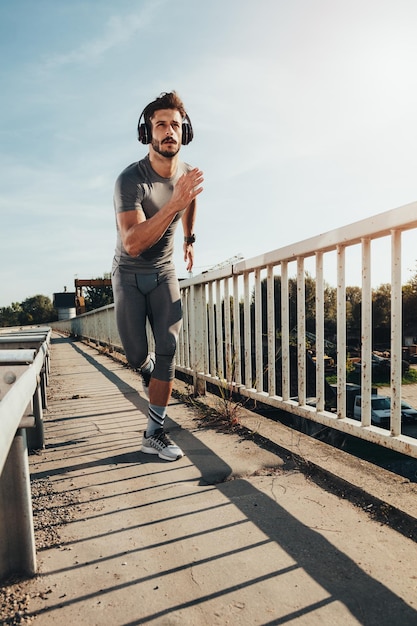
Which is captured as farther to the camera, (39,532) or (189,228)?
(189,228)

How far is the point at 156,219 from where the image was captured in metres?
2.21

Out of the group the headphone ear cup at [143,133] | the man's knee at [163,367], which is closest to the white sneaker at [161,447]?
the man's knee at [163,367]

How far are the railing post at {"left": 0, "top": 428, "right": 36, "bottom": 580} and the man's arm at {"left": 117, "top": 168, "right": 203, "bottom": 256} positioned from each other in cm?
121

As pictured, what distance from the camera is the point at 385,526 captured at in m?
1.54

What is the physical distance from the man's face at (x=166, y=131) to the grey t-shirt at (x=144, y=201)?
0.12m

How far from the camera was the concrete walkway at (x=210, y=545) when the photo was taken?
115cm

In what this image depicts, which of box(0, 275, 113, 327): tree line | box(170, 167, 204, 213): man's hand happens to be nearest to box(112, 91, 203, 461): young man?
box(170, 167, 204, 213): man's hand

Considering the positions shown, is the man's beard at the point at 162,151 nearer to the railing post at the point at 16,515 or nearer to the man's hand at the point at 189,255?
the man's hand at the point at 189,255

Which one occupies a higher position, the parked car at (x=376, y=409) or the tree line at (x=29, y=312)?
the tree line at (x=29, y=312)

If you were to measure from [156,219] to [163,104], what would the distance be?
0.78 meters

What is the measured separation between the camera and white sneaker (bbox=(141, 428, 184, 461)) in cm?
232

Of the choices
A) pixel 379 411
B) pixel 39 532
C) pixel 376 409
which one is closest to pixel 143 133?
pixel 39 532

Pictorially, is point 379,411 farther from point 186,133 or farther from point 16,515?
point 16,515

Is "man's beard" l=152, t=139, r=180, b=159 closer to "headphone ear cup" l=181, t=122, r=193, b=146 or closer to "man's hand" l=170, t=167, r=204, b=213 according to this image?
"headphone ear cup" l=181, t=122, r=193, b=146
